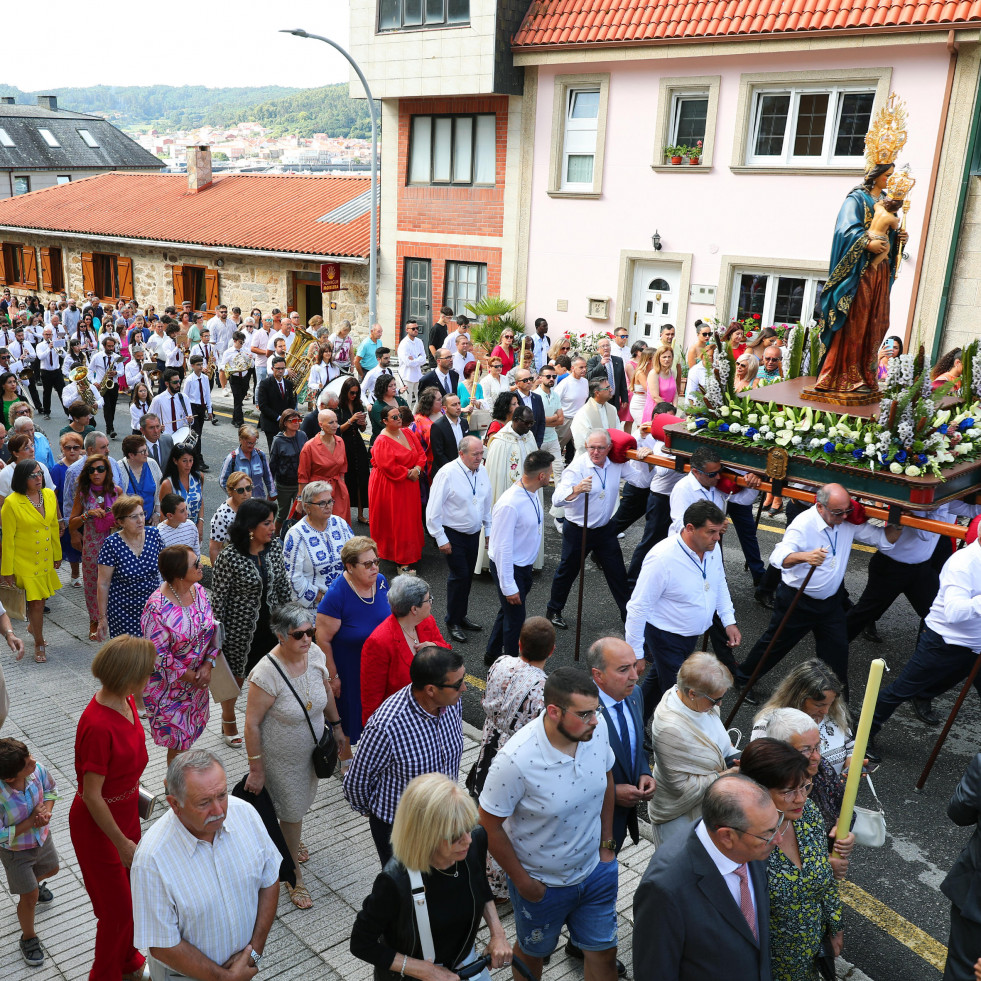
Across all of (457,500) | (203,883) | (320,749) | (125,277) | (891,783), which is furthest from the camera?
(125,277)

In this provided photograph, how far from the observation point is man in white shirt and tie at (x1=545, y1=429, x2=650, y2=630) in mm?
→ 8023

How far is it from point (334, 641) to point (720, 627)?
130 inches

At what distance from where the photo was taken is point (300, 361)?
1639 cm

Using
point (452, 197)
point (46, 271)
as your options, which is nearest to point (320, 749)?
point (452, 197)

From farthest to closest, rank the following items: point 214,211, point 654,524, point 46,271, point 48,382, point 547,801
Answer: point 46,271 < point 214,211 < point 48,382 < point 654,524 < point 547,801

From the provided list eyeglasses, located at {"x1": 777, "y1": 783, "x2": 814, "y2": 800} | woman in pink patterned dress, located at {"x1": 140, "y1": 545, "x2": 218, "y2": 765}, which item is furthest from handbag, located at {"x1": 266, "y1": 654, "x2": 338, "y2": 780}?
eyeglasses, located at {"x1": 777, "y1": 783, "x2": 814, "y2": 800}

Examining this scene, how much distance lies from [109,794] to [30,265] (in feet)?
120

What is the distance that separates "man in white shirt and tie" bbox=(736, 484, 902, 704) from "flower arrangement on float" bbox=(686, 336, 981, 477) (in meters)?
0.48

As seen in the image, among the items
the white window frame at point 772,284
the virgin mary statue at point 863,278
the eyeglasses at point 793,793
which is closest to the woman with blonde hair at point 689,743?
the eyeglasses at point 793,793

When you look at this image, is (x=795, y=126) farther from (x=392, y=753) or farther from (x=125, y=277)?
(x=125, y=277)

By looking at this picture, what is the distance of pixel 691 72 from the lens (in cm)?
1725

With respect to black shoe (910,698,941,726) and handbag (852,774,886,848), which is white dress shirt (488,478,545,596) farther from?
handbag (852,774,886,848)

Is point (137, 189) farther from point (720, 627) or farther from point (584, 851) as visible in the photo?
point (584, 851)

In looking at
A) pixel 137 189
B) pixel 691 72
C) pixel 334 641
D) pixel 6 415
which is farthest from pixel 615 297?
pixel 137 189
